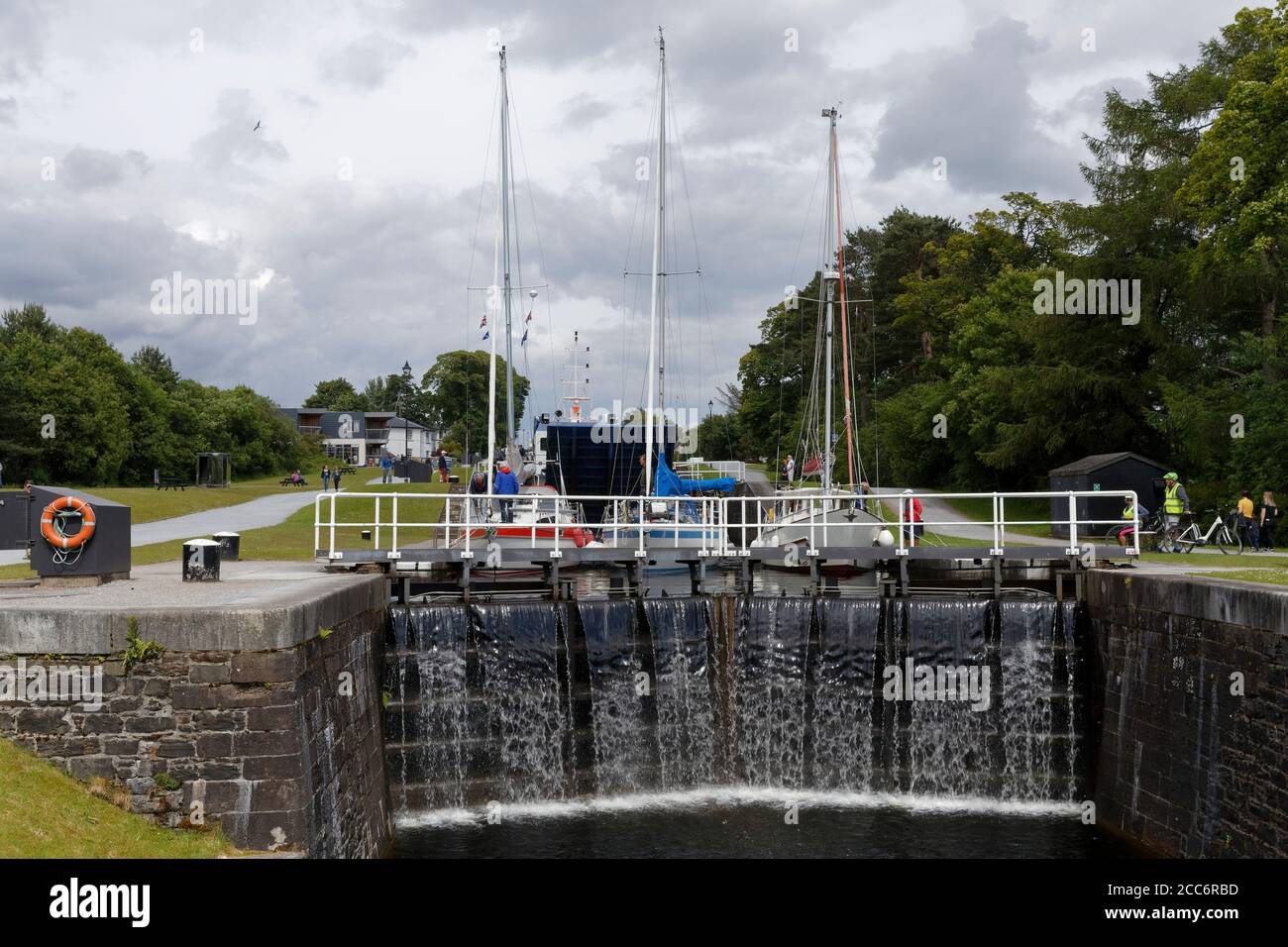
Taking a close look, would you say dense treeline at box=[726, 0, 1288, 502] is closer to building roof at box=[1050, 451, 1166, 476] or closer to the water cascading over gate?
building roof at box=[1050, 451, 1166, 476]

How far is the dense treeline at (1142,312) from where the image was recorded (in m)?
29.3

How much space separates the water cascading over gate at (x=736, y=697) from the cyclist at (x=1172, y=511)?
7.00m

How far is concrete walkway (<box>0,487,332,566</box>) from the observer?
27.0m

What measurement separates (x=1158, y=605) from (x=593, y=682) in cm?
798

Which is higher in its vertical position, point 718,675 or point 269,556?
→ point 269,556

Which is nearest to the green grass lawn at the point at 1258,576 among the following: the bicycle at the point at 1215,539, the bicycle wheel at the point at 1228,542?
the bicycle at the point at 1215,539

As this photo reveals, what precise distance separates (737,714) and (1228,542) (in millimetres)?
14556

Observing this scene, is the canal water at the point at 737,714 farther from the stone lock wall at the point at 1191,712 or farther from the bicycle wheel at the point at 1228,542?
the bicycle wheel at the point at 1228,542

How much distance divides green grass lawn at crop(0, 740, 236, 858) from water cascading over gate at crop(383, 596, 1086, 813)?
20.0 feet

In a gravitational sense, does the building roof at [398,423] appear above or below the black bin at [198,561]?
above
